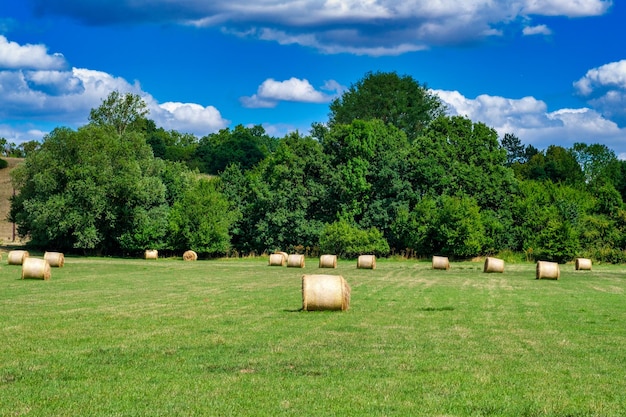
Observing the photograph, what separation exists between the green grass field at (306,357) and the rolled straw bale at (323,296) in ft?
1.35

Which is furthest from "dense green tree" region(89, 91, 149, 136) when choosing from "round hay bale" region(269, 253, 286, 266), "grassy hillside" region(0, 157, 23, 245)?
"round hay bale" region(269, 253, 286, 266)

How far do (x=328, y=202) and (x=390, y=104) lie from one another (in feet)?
116

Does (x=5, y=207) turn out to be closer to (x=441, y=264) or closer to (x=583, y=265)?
(x=441, y=264)

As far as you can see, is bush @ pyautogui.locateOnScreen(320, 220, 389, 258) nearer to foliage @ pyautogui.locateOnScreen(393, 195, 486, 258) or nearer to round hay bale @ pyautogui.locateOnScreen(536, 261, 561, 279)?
foliage @ pyautogui.locateOnScreen(393, 195, 486, 258)

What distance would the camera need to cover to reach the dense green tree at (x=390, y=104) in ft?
370

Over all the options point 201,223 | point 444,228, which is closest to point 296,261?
point 444,228

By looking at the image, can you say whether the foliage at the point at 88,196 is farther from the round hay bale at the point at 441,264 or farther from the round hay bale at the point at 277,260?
the round hay bale at the point at 441,264

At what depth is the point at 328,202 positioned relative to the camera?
3214 inches

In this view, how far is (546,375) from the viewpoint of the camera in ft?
41.2

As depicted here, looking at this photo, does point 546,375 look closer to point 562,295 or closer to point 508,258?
point 562,295

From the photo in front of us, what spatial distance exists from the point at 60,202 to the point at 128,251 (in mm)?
10159

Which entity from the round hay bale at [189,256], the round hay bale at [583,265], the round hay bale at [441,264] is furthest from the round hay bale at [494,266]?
the round hay bale at [189,256]

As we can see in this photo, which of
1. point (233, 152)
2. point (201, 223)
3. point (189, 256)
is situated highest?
point (233, 152)

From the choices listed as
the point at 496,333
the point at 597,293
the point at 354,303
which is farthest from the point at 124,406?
the point at 597,293
